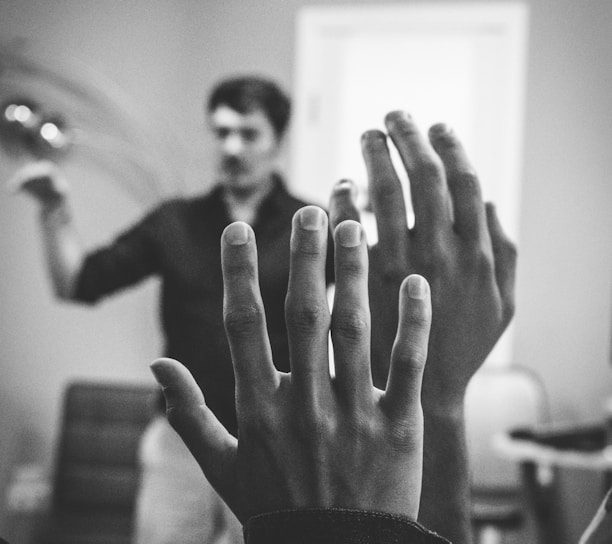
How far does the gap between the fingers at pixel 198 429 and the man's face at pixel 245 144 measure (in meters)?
0.61

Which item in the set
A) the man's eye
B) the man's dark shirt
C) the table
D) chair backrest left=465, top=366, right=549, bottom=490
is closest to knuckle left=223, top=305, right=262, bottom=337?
the man's dark shirt

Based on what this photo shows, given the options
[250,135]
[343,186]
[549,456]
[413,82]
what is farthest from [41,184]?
[413,82]

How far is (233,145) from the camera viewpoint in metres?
0.84

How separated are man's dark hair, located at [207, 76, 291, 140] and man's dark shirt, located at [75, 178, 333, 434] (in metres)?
0.14

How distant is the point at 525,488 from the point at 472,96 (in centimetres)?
89

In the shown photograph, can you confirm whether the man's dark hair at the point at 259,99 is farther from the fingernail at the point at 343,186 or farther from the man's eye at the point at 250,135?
the fingernail at the point at 343,186

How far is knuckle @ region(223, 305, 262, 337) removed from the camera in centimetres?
17

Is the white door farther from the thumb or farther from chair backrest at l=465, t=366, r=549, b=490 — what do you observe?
the thumb

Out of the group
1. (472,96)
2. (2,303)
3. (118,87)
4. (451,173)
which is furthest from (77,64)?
(451,173)

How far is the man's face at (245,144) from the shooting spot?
0.81 metres

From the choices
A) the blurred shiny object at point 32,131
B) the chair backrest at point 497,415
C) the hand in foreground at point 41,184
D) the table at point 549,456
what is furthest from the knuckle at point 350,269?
the chair backrest at point 497,415

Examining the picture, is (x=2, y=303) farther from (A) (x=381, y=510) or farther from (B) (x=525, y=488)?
(A) (x=381, y=510)

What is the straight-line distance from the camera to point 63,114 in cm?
173

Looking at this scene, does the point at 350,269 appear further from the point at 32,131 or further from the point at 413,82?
the point at 413,82
